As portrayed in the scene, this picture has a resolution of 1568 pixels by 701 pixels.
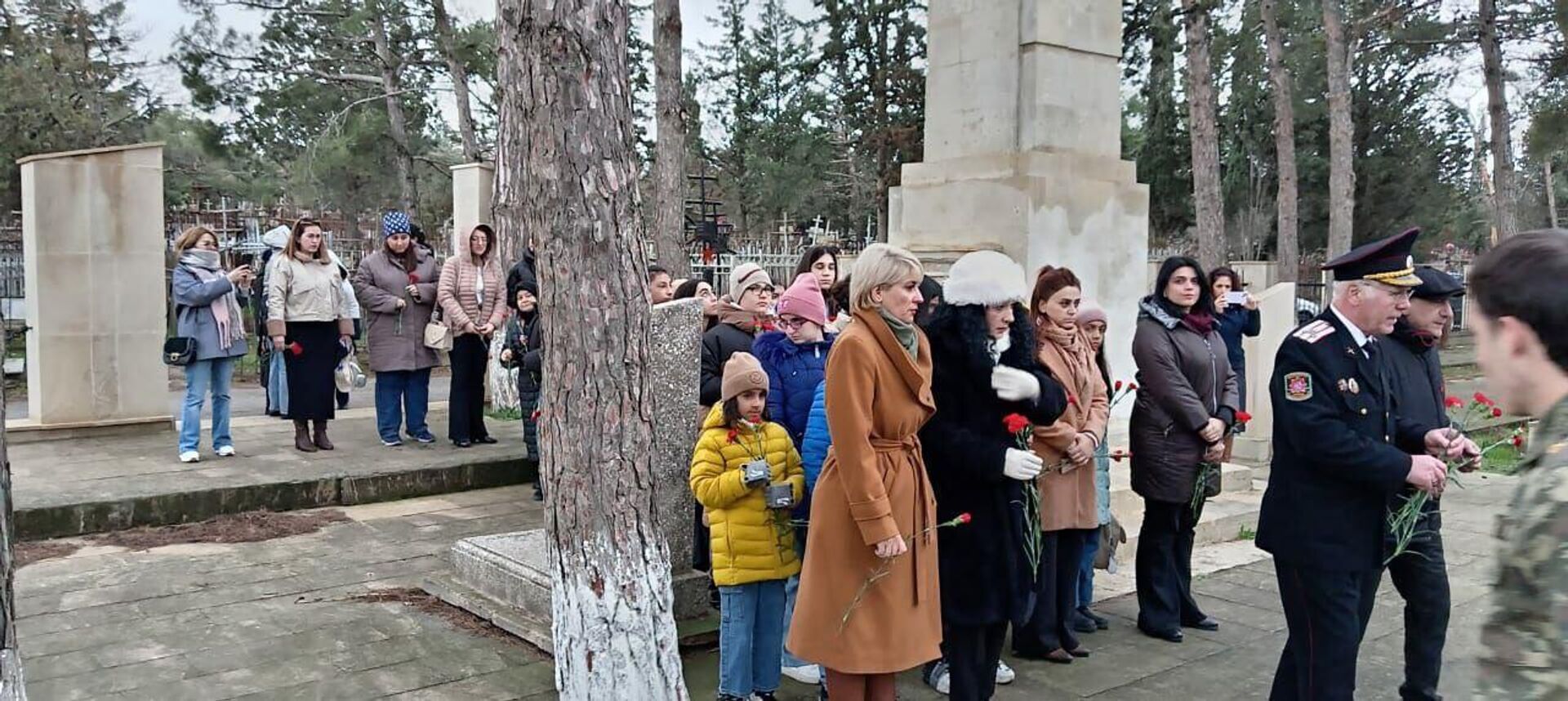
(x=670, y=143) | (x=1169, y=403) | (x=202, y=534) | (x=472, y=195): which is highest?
(x=670, y=143)

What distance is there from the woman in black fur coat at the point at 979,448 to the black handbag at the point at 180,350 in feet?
17.9

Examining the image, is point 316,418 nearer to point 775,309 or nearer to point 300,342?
point 300,342

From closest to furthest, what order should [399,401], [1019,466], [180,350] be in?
1. [1019,466]
2. [180,350]
3. [399,401]

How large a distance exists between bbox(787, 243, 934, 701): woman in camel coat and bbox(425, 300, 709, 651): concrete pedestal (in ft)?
4.39

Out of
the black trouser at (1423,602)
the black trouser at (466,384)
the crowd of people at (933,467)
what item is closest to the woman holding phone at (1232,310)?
the crowd of people at (933,467)

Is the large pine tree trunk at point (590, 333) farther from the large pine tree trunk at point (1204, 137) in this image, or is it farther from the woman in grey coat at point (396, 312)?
the large pine tree trunk at point (1204, 137)

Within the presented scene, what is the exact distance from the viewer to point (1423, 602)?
4.04 metres

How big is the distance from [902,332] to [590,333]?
1.00 metres

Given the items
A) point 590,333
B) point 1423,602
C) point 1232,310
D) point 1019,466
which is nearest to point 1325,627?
point 1423,602

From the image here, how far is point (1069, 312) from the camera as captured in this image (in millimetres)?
4723

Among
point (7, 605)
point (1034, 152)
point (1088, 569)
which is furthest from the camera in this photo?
point (1034, 152)

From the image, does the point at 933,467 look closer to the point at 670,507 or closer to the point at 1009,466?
the point at 1009,466

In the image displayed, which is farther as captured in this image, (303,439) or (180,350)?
(303,439)

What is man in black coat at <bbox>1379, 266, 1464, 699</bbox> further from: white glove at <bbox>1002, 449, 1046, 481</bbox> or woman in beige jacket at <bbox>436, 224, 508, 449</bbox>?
woman in beige jacket at <bbox>436, 224, 508, 449</bbox>
